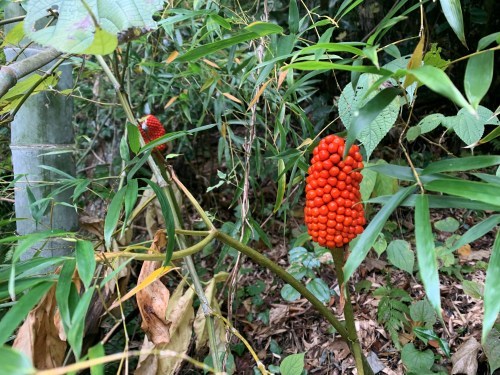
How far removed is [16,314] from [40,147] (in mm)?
638

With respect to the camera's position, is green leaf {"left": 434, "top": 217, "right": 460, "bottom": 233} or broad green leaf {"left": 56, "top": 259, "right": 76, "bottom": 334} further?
green leaf {"left": 434, "top": 217, "right": 460, "bottom": 233}

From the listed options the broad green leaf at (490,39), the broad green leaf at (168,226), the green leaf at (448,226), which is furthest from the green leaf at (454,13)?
the green leaf at (448,226)

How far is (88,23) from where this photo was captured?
51cm

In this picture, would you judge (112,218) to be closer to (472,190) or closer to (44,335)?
(44,335)

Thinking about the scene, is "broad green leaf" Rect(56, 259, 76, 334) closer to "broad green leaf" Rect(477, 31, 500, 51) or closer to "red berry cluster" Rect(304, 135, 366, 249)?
"red berry cluster" Rect(304, 135, 366, 249)

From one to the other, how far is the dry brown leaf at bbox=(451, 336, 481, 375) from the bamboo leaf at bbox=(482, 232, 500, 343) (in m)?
0.78

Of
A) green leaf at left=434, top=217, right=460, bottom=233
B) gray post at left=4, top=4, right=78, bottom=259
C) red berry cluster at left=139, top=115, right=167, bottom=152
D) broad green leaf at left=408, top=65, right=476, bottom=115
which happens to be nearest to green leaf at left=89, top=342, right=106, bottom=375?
broad green leaf at left=408, top=65, right=476, bottom=115

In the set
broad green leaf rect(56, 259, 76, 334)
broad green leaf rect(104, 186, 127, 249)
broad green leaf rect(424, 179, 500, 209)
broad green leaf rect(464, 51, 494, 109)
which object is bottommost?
broad green leaf rect(424, 179, 500, 209)

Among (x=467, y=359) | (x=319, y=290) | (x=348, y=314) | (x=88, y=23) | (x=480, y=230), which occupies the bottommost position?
(x=467, y=359)

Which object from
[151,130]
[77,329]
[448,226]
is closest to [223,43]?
[77,329]

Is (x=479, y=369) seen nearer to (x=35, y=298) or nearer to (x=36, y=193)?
(x=35, y=298)

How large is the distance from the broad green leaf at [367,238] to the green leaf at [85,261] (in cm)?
33

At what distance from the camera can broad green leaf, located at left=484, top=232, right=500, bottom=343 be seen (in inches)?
17.9

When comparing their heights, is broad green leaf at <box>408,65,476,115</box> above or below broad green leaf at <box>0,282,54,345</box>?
above
